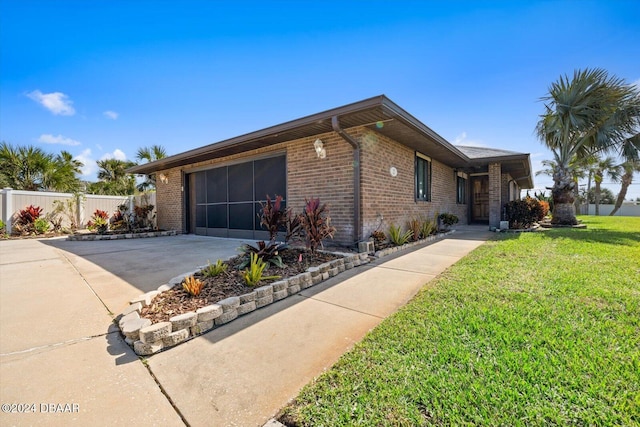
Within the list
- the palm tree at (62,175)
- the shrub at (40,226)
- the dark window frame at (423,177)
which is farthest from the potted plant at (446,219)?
the palm tree at (62,175)

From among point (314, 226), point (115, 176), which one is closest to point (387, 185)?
point (314, 226)

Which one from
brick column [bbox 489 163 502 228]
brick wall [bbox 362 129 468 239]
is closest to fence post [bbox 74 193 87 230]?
brick wall [bbox 362 129 468 239]

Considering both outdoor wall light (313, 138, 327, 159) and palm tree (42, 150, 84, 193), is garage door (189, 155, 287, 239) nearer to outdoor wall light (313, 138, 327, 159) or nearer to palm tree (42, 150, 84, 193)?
outdoor wall light (313, 138, 327, 159)

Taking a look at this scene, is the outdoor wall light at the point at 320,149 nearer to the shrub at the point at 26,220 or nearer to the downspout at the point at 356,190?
the downspout at the point at 356,190

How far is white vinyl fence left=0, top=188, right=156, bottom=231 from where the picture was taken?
1028 centimetres

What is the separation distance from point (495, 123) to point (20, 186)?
20672 millimetres

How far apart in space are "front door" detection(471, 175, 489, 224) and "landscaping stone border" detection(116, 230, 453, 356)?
1349 cm

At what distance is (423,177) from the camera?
861 centimetres

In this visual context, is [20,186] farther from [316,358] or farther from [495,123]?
[495,123]

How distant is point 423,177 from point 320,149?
169 inches

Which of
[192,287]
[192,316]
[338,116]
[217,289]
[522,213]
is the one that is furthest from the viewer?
[522,213]

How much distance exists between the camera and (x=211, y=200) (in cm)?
952

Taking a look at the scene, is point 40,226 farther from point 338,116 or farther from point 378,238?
point 378,238

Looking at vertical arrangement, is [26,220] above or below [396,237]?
above
